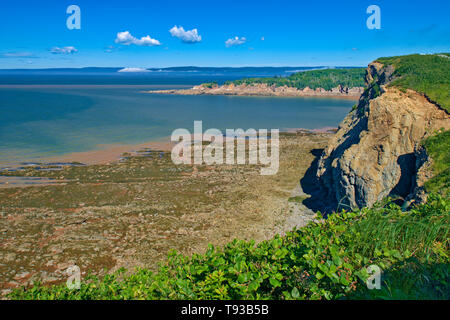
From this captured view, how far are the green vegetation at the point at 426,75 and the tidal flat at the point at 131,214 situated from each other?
979 centimetres

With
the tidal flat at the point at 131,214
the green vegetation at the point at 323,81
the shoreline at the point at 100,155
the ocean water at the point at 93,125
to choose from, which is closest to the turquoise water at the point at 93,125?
the ocean water at the point at 93,125

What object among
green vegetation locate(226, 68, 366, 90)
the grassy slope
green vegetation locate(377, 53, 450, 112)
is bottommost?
the grassy slope

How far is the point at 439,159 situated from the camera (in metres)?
13.2

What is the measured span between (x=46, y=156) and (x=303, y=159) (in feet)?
87.3

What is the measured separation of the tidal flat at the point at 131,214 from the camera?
14547 millimetres

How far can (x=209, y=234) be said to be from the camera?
1661cm

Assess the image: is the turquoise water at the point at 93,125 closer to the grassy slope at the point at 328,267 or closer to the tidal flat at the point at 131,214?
the tidal flat at the point at 131,214

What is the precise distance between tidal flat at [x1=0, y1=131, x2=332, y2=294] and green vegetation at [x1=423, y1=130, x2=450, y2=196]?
7.37 m

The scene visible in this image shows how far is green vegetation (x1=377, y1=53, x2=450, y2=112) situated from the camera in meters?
17.4

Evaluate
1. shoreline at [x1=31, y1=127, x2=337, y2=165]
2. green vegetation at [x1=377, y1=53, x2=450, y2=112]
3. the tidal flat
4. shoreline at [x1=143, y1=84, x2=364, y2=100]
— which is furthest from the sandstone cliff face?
shoreline at [x1=143, y1=84, x2=364, y2=100]

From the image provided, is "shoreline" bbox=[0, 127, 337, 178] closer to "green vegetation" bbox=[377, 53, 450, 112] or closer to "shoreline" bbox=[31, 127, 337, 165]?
"shoreline" bbox=[31, 127, 337, 165]

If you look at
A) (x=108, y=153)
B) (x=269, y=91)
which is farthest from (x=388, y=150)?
(x=269, y=91)

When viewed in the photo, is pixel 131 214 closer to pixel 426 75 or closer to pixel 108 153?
pixel 108 153
